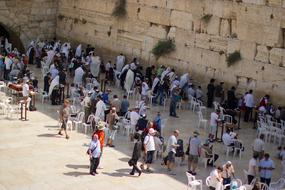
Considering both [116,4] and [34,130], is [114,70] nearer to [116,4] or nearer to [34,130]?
[116,4]

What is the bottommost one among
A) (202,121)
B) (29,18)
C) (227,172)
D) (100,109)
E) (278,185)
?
(278,185)

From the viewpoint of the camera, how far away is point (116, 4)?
26859 millimetres

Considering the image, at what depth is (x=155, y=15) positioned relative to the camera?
81.8 ft

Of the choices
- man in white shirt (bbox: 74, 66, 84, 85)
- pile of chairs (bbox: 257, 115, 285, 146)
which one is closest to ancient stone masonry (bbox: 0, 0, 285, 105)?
pile of chairs (bbox: 257, 115, 285, 146)

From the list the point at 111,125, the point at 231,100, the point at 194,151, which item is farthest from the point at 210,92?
the point at 194,151

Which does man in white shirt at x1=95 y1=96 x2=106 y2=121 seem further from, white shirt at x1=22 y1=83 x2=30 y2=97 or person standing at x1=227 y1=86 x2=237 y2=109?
person standing at x1=227 y1=86 x2=237 y2=109

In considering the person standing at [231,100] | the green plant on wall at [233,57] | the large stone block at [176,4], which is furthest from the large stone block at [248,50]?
the large stone block at [176,4]

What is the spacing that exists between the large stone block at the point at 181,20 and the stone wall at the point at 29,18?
8660mm

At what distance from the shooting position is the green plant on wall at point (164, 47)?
24.3 m

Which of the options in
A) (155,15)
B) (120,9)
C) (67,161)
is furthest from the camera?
(120,9)

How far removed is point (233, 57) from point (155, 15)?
4.72 meters

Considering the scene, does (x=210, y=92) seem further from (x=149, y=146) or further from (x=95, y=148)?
(x=95, y=148)

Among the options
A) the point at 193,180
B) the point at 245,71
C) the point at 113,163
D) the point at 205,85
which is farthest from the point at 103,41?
the point at 193,180

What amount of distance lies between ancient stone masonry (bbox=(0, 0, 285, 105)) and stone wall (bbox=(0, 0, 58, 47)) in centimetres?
5
